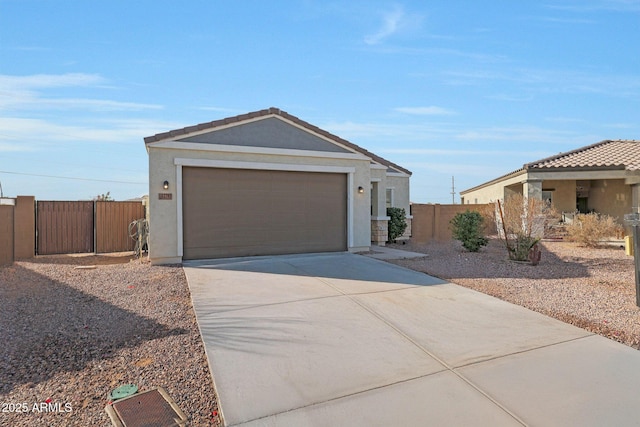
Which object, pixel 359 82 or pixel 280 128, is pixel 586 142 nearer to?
pixel 359 82

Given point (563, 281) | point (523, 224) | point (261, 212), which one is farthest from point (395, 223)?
point (563, 281)

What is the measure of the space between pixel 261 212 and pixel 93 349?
6884mm

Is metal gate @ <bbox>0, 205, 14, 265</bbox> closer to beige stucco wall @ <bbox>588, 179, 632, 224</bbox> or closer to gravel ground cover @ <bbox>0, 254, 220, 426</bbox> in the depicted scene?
gravel ground cover @ <bbox>0, 254, 220, 426</bbox>

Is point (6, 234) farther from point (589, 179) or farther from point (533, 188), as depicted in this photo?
point (589, 179)

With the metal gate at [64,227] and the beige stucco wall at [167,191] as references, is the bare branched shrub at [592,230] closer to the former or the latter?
the beige stucco wall at [167,191]

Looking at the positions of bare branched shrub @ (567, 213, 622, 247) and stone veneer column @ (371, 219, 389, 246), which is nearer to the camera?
bare branched shrub @ (567, 213, 622, 247)

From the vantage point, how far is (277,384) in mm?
3473

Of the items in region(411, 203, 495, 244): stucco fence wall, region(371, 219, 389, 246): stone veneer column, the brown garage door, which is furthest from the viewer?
region(411, 203, 495, 244): stucco fence wall

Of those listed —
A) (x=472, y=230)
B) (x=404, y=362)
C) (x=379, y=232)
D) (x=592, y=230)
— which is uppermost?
(x=472, y=230)

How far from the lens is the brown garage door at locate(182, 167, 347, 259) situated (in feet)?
33.6

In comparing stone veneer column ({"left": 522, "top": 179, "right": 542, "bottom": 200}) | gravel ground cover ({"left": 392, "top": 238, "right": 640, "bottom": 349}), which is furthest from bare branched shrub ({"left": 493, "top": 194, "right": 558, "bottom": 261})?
stone veneer column ({"left": 522, "top": 179, "right": 542, "bottom": 200})

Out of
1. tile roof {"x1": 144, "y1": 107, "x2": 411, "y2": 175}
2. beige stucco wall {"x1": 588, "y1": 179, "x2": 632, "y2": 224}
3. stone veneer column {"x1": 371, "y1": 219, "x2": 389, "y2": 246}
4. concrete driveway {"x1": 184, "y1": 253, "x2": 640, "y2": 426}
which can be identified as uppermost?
tile roof {"x1": 144, "y1": 107, "x2": 411, "y2": 175}

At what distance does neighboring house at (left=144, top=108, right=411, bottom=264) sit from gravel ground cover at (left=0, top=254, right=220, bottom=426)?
2.68m

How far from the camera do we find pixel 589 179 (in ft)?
57.5
